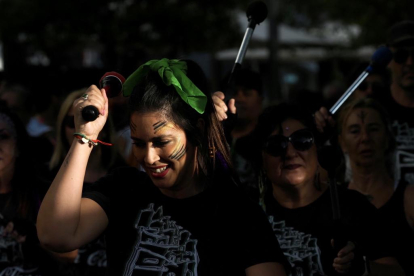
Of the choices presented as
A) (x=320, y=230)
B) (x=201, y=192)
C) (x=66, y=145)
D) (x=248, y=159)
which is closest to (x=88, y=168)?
(x=66, y=145)

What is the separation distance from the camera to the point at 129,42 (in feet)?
41.7

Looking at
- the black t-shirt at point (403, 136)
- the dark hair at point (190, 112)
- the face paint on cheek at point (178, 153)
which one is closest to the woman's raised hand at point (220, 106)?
the dark hair at point (190, 112)

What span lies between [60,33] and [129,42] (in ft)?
4.50

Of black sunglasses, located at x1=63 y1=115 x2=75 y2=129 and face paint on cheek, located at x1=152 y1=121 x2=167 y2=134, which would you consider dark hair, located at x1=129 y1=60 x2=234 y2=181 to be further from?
black sunglasses, located at x1=63 y1=115 x2=75 y2=129

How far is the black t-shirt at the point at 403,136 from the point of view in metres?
4.64

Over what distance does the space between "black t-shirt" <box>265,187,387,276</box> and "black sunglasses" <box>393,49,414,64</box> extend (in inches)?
80.7

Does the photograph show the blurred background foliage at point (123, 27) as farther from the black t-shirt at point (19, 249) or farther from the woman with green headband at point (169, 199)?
the woman with green headband at point (169, 199)

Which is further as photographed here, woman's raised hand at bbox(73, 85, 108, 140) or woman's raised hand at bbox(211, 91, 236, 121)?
woman's raised hand at bbox(211, 91, 236, 121)

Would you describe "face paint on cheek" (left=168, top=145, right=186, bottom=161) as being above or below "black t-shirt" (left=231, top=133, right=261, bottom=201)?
below

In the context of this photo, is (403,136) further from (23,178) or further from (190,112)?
(23,178)

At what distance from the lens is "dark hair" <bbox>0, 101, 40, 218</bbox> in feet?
13.3

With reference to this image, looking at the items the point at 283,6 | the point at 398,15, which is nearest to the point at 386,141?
the point at 398,15

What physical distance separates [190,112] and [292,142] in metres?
1.02

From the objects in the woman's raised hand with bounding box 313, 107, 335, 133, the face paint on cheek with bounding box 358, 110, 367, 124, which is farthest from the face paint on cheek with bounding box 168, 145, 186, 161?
the face paint on cheek with bounding box 358, 110, 367, 124
